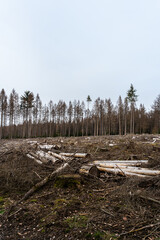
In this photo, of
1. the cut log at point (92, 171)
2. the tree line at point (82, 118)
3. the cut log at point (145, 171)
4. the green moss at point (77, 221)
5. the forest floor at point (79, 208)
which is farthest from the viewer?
the tree line at point (82, 118)

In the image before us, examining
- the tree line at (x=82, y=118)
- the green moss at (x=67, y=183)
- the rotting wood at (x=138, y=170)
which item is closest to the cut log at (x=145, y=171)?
the rotting wood at (x=138, y=170)

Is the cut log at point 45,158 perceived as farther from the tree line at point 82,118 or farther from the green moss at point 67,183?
the tree line at point 82,118

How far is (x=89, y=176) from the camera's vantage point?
590 centimetres

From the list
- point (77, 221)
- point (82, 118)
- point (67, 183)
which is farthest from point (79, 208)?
point (82, 118)

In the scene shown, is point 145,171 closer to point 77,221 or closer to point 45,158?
point 77,221

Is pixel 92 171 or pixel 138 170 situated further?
pixel 92 171

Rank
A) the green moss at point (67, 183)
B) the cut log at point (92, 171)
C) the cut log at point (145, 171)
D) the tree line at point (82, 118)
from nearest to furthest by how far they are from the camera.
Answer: the green moss at point (67, 183) < the cut log at point (145, 171) < the cut log at point (92, 171) < the tree line at point (82, 118)

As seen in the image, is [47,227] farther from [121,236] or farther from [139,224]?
[139,224]

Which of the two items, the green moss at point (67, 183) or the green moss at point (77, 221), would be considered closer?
the green moss at point (77, 221)

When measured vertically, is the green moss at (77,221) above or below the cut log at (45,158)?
below

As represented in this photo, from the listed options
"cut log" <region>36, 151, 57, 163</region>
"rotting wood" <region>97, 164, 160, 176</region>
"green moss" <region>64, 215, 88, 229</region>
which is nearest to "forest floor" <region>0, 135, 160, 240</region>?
"green moss" <region>64, 215, 88, 229</region>

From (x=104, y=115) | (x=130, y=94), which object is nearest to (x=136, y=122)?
(x=104, y=115)

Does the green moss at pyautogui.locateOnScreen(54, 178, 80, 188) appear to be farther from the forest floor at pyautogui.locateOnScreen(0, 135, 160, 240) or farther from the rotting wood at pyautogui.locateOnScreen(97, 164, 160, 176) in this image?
the rotting wood at pyautogui.locateOnScreen(97, 164, 160, 176)

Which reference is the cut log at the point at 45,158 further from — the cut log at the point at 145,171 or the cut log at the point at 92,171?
the cut log at the point at 145,171
